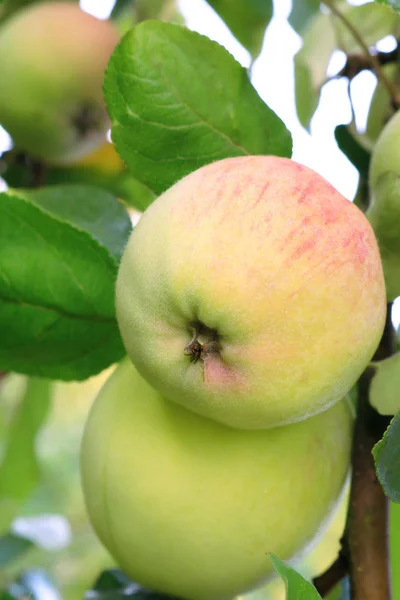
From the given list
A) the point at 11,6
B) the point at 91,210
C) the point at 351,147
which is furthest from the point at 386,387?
the point at 11,6

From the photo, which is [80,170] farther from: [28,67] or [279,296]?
[279,296]

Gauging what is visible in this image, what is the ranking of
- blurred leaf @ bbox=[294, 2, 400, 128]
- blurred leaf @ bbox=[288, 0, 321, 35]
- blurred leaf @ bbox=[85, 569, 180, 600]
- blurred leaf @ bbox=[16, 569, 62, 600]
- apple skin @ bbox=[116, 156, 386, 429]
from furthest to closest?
blurred leaf @ bbox=[16, 569, 62, 600] < blurred leaf @ bbox=[288, 0, 321, 35] < blurred leaf @ bbox=[294, 2, 400, 128] < blurred leaf @ bbox=[85, 569, 180, 600] < apple skin @ bbox=[116, 156, 386, 429]

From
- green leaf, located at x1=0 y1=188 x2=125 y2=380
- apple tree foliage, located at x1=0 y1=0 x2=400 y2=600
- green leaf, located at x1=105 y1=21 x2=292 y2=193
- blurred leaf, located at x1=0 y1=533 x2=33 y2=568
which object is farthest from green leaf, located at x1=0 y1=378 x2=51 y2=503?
green leaf, located at x1=105 y1=21 x2=292 y2=193

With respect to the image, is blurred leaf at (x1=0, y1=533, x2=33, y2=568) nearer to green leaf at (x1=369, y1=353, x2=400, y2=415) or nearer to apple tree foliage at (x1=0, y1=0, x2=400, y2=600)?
apple tree foliage at (x1=0, y1=0, x2=400, y2=600)

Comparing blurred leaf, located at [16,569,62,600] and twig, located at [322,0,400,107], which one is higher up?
twig, located at [322,0,400,107]

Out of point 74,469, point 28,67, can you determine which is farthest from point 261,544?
point 74,469

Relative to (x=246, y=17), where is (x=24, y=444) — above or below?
below

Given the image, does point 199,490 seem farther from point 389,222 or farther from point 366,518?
point 389,222
